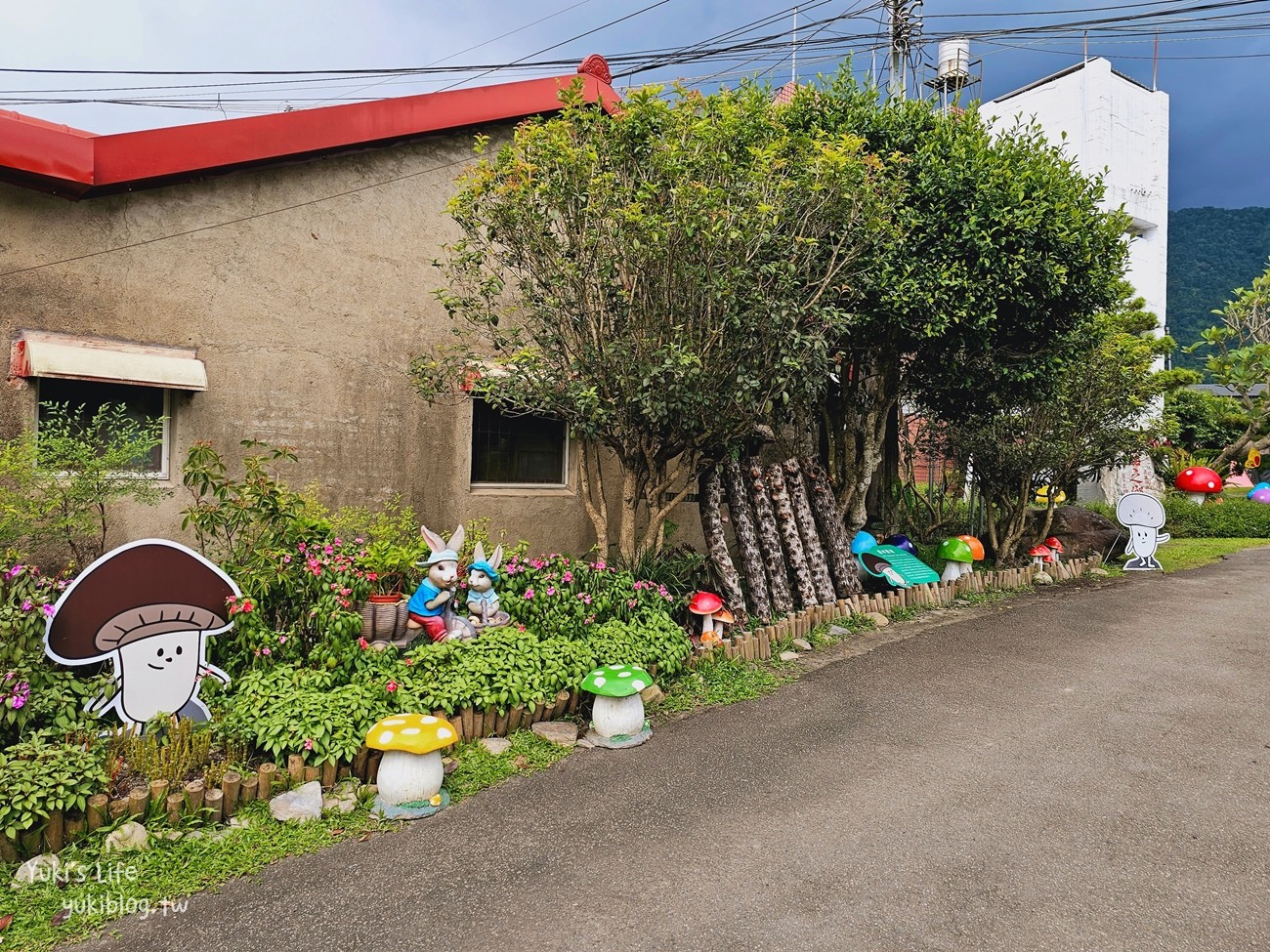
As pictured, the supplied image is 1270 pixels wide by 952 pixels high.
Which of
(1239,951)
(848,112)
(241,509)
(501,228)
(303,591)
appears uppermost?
(848,112)

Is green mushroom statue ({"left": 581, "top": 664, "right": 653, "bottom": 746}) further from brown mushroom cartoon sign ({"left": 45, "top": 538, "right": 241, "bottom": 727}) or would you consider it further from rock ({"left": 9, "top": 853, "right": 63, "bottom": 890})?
rock ({"left": 9, "top": 853, "right": 63, "bottom": 890})

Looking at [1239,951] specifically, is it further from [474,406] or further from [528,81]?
[528,81]

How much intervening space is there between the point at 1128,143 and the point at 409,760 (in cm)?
3014

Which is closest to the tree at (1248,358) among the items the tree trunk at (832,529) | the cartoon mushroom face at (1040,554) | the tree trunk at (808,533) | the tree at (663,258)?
the cartoon mushroom face at (1040,554)

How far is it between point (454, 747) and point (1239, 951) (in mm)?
4152

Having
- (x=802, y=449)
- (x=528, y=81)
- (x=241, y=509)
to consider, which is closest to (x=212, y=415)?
(x=241, y=509)

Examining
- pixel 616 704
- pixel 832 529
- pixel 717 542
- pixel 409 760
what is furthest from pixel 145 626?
pixel 832 529

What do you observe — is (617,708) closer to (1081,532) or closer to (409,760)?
(409,760)

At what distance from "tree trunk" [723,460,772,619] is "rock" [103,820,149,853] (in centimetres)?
576

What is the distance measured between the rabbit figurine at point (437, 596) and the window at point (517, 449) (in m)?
2.52

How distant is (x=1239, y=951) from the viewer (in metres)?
3.21

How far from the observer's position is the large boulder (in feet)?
43.5

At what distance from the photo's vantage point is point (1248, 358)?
1964 cm

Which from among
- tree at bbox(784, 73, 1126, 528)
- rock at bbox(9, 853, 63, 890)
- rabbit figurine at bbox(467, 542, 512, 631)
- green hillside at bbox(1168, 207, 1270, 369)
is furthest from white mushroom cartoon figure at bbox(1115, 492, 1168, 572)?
green hillside at bbox(1168, 207, 1270, 369)
